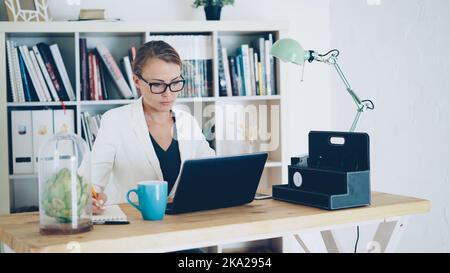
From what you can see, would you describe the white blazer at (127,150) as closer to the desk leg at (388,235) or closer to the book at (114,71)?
the book at (114,71)

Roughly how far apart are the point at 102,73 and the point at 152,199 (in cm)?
180

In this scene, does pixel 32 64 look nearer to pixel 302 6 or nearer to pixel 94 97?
pixel 94 97

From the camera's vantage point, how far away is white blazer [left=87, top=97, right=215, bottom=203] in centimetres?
263

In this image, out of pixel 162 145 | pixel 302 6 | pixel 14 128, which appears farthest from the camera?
pixel 302 6

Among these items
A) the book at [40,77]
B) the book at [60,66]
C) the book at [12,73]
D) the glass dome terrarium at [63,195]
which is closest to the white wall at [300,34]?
the book at [60,66]

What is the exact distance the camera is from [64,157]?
5.14ft

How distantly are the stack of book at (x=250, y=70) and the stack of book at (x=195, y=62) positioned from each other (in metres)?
0.09

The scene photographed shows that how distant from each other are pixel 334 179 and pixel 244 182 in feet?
0.89

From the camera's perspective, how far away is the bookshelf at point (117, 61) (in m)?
3.16

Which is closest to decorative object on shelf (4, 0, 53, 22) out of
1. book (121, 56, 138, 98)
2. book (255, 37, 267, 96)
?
book (121, 56, 138, 98)

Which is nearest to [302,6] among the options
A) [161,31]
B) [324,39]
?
[324,39]

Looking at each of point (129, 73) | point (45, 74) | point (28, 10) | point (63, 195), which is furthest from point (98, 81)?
point (63, 195)

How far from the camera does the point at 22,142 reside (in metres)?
3.22
